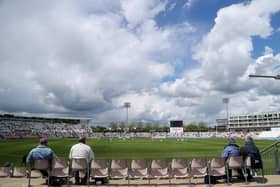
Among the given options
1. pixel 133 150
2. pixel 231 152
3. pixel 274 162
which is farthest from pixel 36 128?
pixel 231 152

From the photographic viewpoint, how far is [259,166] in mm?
8922

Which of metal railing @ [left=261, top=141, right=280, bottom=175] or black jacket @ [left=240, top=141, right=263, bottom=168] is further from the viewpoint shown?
metal railing @ [left=261, top=141, right=280, bottom=175]

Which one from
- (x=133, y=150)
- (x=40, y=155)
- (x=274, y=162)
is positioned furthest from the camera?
(x=133, y=150)

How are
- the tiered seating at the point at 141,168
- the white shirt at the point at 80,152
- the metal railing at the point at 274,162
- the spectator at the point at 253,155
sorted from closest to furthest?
1. the tiered seating at the point at 141,168
2. the white shirt at the point at 80,152
3. the spectator at the point at 253,155
4. the metal railing at the point at 274,162

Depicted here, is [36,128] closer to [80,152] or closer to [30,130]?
[30,130]

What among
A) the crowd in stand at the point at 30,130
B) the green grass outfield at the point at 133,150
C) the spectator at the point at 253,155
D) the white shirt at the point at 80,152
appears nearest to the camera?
the white shirt at the point at 80,152

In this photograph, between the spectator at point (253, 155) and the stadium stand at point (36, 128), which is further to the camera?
the stadium stand at point (36, 128)

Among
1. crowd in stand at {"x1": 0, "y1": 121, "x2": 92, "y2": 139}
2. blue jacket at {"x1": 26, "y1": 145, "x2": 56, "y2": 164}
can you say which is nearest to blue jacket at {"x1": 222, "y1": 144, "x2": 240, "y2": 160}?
blue jacket at {"x1": 26, "y1": 145, "x2": 56, "y2": 164}

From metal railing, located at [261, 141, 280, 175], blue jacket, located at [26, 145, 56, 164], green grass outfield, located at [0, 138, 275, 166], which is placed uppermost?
blue jacket, located at [26, 145, 56, 164]

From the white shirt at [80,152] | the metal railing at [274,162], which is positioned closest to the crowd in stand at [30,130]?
the metal railing at [274,162]

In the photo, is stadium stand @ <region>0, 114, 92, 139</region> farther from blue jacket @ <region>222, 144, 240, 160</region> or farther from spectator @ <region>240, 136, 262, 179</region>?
spectator @ <region>240, 136, 262, 179</region>

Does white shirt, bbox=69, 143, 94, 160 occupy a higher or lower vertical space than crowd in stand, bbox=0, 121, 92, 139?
higher

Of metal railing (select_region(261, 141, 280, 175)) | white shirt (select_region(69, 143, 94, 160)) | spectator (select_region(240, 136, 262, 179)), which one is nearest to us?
white shirt (select_region(69, 143, 94, 160))

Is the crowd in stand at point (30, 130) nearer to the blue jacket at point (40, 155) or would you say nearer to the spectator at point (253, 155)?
the blue jacket at point (40, 155)
